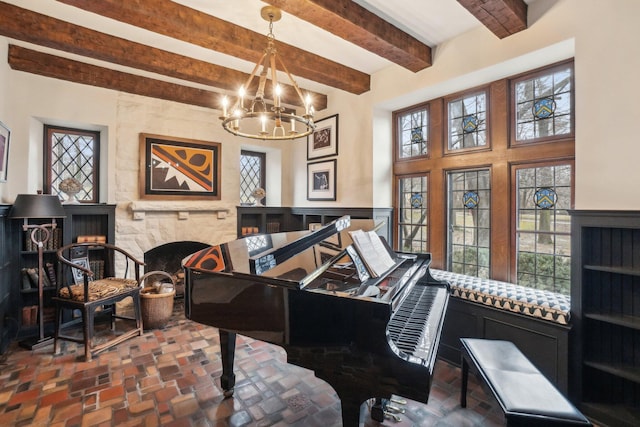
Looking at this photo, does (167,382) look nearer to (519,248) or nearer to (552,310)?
(552,310)

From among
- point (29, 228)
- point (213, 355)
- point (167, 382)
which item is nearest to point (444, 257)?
point (213, 355)

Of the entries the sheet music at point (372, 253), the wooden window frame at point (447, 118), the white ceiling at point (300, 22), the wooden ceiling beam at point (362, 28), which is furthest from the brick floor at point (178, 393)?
the white ceiling at point (300, 22)

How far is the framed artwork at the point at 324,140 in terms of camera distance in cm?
414

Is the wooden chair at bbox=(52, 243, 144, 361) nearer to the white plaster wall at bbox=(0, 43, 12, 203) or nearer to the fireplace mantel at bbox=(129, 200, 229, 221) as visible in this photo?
the fireplace mantel at bbox=(129, 200, 229, 221)

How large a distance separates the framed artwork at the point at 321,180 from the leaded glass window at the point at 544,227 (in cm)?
217

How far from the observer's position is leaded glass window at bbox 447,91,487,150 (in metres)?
2.98

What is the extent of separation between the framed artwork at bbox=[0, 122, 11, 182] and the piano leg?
2.48 meters

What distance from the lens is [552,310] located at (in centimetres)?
211

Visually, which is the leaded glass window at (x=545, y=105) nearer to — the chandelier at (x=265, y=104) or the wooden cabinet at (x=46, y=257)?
the chandelier at (x=265, y=104)

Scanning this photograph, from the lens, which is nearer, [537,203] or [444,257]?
[537,203]

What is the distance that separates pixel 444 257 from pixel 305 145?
2.59 metres

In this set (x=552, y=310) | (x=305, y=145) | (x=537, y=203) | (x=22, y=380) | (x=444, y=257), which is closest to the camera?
(x=552, y=310)

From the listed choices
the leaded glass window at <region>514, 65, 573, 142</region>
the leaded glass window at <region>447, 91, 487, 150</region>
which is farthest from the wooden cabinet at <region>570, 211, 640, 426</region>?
the leaded glass window at <region>447, 91, 487, 150</region>

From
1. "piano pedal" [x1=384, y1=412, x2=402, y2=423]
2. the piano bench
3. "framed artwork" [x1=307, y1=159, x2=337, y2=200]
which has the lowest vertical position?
"piano pedal" [x1=384, y1=412, x2=402, y2=423]
